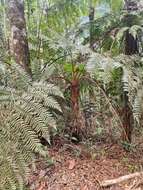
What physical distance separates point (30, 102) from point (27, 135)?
12.1 inches

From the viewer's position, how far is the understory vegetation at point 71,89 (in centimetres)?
276

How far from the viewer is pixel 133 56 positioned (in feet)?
10.8

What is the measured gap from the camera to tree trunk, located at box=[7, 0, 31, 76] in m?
3.73

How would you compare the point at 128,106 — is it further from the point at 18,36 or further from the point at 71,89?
the point at 18,36

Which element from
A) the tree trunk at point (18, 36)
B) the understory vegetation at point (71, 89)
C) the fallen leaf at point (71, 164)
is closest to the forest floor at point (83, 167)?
the fallen leaf at point (71, 164)

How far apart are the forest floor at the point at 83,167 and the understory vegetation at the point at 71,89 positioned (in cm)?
11

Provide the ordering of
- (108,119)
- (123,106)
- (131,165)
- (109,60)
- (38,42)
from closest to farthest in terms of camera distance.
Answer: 1. (109,60)
2. (131,165)
3. (123,106)
4. (108,119)
5. (38,42)

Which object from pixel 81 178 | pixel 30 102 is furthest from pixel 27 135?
pixel 81 178

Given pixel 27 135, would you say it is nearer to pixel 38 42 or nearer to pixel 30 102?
pixel 30 102

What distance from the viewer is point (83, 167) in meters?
3.17

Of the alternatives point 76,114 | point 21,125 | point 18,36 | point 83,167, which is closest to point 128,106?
point 76,114

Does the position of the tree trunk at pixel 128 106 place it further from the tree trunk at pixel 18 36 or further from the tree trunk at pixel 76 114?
the tree trunk at pixel 18 36

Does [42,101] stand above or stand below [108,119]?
above

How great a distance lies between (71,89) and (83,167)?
2.57ft
